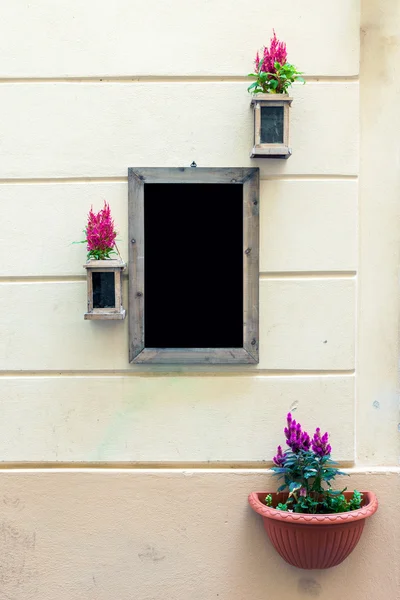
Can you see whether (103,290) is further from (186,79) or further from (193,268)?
(186,79)

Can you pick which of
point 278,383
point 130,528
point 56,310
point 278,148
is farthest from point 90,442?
point 278,148

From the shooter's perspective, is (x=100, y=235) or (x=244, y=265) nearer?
(x=100, y=235)

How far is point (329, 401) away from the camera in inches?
125

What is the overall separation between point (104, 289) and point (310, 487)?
4.51 ft

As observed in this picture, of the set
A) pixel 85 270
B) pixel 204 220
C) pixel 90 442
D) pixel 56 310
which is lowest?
pixel 90 442

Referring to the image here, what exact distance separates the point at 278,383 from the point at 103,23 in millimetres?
1976

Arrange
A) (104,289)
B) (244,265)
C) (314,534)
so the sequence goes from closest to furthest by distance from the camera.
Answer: (314,534) → (104,289) → (244,265)

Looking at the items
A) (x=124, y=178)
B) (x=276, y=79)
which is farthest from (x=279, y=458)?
(x=276, y=79)

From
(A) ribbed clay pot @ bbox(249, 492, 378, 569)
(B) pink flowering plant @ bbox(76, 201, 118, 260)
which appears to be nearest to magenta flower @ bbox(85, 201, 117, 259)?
(B) pink flowering plant @ bbox(76, 201, 118, 260)

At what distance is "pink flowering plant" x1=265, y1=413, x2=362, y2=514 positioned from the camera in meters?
3.00

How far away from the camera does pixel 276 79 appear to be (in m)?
2.97

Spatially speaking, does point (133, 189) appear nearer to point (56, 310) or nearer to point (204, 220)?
point (204, 220)

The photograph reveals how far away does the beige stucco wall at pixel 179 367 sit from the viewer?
3.15 meters

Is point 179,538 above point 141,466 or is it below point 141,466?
below
